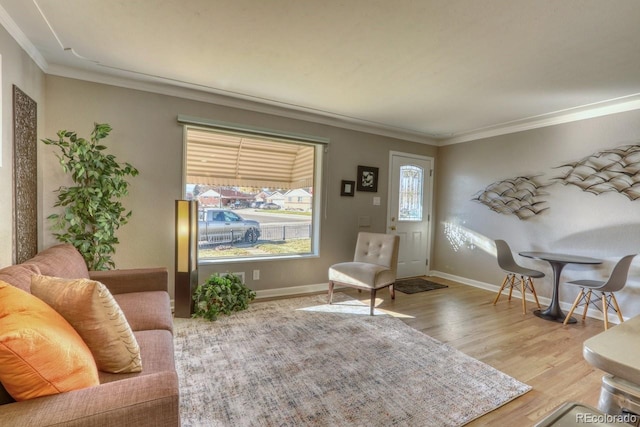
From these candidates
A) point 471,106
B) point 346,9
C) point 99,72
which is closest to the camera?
point 346,9

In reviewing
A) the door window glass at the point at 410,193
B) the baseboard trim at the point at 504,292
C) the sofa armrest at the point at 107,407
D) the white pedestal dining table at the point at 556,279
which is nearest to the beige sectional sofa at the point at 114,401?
the sofa armrest at the point at 107,407

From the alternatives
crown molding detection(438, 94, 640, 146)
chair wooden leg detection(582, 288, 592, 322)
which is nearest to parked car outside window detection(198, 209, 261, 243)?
crown molding detection(438, 94, 640, 146)

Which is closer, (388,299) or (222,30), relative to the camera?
(222,30)

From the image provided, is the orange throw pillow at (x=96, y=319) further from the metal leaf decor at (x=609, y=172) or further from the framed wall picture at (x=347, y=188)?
the metal leaf decor at (x=609, y=172)

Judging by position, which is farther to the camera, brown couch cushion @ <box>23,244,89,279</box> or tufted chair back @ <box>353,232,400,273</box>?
tufted chair back @ <box>353,232,400,273</box>

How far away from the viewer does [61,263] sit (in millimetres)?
1915

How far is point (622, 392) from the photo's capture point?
685 millimetres

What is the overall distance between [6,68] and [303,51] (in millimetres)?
2035

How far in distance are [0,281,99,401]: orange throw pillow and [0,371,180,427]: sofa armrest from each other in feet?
0.13

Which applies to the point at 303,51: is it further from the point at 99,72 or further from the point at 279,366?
the point at 279,366

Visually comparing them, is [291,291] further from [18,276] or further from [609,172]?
[609,172]

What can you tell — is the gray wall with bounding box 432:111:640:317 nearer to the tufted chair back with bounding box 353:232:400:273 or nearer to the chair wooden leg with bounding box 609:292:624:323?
the chair wooden leg with bounding box 609:292:624:323

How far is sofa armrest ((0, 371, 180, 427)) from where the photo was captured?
862mm

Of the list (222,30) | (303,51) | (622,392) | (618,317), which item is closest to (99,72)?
(222,30)
